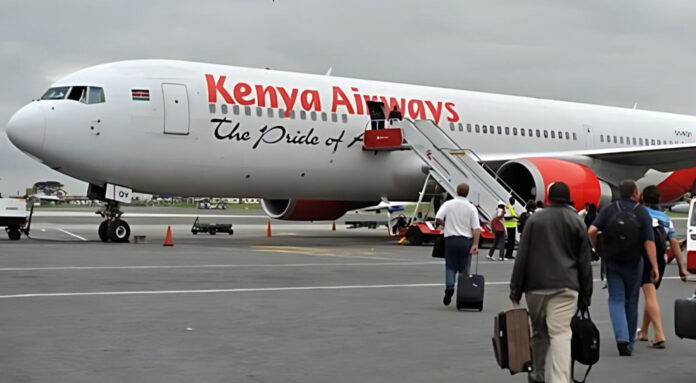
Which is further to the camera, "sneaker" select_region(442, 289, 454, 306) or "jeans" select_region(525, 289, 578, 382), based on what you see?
"sneaker" select_region(442, 289, 454, 306)

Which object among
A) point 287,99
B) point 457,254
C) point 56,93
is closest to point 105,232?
point 56,93

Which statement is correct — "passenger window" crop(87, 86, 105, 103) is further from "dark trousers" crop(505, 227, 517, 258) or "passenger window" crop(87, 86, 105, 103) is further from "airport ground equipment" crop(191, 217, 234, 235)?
"airport ground equipment" crop(191, 217, 234, 235)

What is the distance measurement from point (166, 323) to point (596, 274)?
9126 millimetres

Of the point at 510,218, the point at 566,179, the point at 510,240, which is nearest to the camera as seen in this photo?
the point at 510,240

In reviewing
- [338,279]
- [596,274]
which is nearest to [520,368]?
[338,279]

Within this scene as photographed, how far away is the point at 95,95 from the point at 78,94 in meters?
0.39

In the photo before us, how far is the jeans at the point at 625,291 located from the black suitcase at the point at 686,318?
4.33ft

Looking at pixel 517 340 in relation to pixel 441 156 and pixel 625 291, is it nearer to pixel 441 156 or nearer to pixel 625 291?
pixel 625 291

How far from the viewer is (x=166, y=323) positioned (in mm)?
8883

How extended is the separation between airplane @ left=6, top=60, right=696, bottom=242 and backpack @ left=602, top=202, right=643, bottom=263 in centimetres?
1367

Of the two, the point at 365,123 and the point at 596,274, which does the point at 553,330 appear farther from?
the point at 365,123

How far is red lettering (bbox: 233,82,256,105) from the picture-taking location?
21141 millimetres

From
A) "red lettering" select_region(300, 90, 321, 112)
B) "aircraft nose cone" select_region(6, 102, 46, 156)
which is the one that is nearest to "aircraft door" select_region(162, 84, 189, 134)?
"aircraft nose cone" select_region(6, 102, 46, 156)

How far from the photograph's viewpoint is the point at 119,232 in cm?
2117
